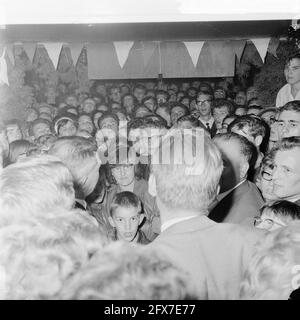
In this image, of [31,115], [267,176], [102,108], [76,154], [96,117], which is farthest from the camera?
[102,108]

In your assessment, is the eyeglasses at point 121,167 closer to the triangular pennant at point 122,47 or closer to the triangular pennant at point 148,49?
the triangular pennant at point 122,47

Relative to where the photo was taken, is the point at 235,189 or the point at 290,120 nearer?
the point at 235,189

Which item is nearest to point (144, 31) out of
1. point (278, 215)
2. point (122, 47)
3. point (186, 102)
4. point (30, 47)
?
point (122, 47)

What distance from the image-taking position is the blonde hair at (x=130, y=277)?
535 millimetres

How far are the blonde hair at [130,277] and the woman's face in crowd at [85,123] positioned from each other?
156 centimetres

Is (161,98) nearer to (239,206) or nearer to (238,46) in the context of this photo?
(238,46)

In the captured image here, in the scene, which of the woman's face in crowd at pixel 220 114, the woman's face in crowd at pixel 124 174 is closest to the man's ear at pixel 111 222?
the woman's face in crowd at pixel 124 174

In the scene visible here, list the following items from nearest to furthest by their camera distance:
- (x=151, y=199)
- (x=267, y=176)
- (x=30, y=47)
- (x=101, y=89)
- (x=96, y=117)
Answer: (x=267, y=176) → (x=151, y=199) → (x=96, y=117) → (x=30, y=47) → (x=101, y=89)

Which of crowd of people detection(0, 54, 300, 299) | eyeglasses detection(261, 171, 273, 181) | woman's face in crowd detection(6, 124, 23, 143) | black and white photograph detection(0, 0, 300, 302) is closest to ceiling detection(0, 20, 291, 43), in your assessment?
black and white photograph detection(0, 0, 300, 302)

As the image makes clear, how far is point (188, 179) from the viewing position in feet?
2.32

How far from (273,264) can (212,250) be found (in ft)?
0.34

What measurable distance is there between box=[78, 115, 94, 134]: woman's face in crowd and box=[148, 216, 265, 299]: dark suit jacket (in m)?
1.48
